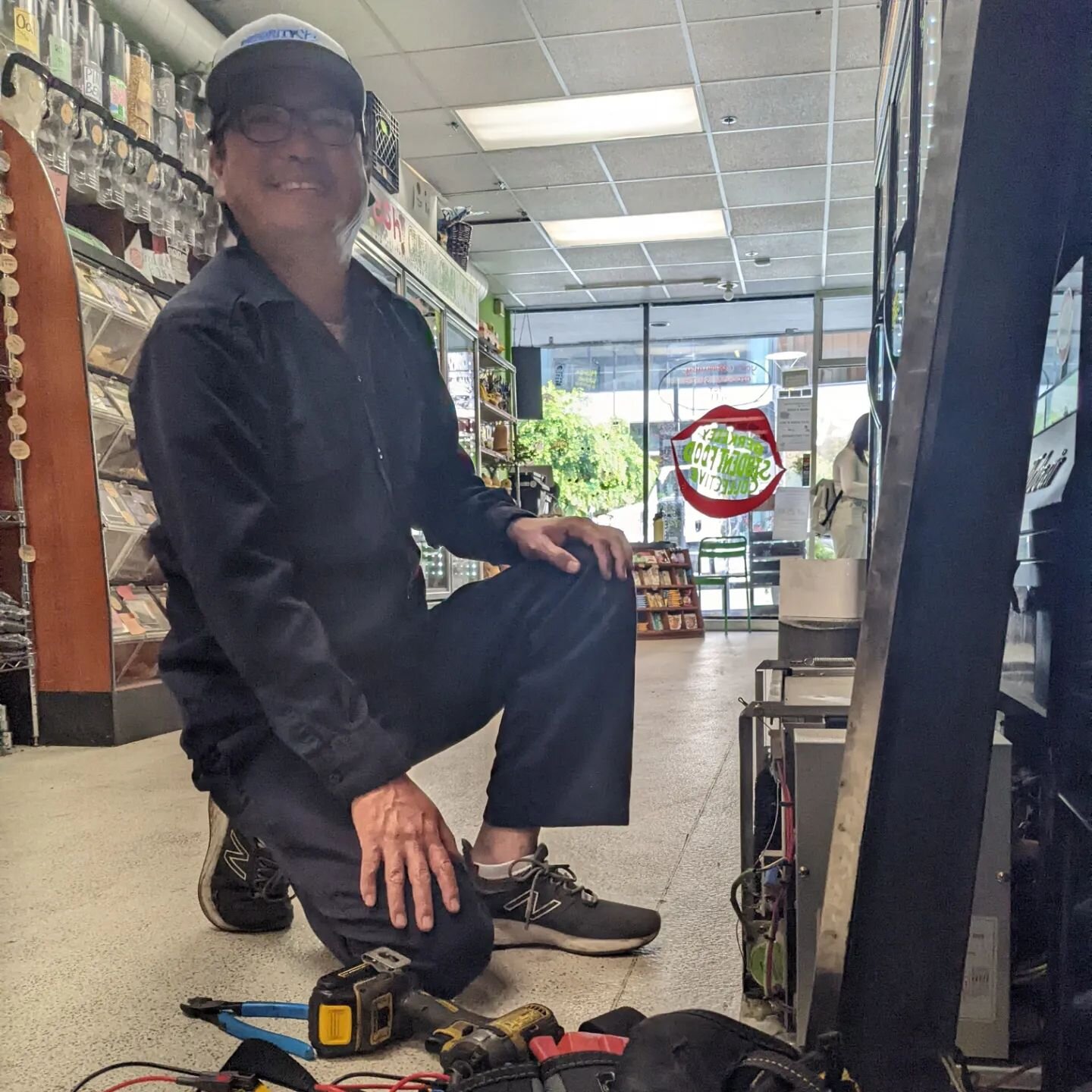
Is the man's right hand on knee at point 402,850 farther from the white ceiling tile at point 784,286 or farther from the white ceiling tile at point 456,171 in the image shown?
the white ceiling tile at point 784,286

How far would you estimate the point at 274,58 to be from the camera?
103 cm

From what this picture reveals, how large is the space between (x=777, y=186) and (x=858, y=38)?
1.81m

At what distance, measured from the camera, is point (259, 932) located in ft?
4.36

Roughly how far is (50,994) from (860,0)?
4.91m

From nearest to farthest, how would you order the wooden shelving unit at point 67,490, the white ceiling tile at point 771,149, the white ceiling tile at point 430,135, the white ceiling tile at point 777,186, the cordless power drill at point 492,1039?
the cordless power drill at point 492,1039 → the wooden shelving unit at point 67,490 → the white ceiling tile at point 430,135 → the white ceiling tile at point 771,149 → the white ceiling tile at point 777,186

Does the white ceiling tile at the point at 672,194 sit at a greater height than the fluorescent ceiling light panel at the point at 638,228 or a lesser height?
greater

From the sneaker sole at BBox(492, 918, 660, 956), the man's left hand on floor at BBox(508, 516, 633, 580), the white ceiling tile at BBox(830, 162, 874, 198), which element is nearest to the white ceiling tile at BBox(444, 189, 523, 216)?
the white ceiling tile at BBox(830, 162, 874, 198)

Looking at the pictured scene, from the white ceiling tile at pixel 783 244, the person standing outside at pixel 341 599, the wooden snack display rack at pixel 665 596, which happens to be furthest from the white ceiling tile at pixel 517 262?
the person standing outside at pixel 341 599

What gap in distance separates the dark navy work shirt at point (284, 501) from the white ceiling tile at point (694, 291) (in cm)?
790

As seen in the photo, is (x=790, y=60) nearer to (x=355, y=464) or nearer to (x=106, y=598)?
(x=106, y=598)

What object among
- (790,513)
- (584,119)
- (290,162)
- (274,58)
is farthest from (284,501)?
(790,513)

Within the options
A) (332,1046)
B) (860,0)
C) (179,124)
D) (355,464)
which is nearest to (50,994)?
(332,1046)

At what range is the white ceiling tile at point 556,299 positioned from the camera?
29.4 ft

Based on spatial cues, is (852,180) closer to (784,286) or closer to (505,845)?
(784,286)
